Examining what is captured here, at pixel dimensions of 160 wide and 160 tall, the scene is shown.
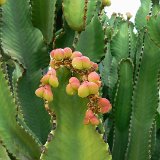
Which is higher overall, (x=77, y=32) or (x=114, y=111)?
(x=77, y=32)

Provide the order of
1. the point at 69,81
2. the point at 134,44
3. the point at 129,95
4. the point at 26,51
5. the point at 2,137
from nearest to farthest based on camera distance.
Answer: the point at 69,81
the point at 2,137
the point at 129,95
the point at 26,51
the point at 134,44

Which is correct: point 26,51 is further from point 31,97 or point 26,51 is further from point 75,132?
point 75,132

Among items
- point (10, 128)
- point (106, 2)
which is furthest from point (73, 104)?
point (106, 2)

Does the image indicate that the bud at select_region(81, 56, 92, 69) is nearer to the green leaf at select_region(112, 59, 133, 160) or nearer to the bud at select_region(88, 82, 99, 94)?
the bud at select_region(88, 82, 99, 94)

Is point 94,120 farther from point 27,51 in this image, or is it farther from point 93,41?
point 27,51

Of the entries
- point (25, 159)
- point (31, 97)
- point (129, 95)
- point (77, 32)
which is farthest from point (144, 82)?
point (25, 159)

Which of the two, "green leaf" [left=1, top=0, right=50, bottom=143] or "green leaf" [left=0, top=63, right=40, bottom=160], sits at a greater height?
"green leaf" [left=1, top=0, right=50, bottom=143]

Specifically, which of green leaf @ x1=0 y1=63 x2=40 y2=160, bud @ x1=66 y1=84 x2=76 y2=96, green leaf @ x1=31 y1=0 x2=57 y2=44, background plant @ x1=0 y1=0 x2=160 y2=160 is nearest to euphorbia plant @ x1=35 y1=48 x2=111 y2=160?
bud @ x1=66 y1=84 x2=76 y2=96
